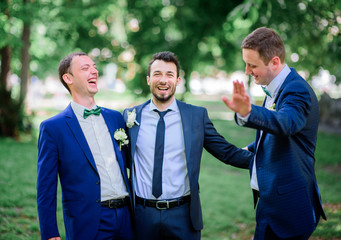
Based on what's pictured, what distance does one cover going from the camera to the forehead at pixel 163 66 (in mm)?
3361

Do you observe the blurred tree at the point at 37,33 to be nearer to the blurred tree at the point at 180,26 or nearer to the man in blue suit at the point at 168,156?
the blurred tree at the point at 180,26

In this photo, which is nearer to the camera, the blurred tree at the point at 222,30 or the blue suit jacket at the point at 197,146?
the blue suit jacket at the point at 197,146

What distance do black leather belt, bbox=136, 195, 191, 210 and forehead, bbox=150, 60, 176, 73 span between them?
1.25 meters

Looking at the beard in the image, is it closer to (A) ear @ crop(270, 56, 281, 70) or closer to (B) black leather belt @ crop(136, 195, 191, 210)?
(B) black leather belt @ crop(136, 195, 191, 210)

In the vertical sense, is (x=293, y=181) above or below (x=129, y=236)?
above

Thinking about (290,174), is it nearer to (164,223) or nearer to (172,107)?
(164,223)

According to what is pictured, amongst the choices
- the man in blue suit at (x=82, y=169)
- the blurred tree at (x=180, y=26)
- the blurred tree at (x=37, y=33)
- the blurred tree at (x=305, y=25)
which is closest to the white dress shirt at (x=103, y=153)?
the man in blue suit at (x=82, y=169)

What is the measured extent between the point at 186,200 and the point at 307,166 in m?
1.21

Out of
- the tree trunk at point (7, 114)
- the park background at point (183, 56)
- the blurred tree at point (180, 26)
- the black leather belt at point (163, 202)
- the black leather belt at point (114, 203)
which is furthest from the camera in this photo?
the tree trunk at point (7, 114)

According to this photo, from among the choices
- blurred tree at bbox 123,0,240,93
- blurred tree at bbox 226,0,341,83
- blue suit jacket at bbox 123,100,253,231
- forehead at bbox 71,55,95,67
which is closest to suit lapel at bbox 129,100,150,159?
blue suit jacket at bbox 123,100,253,231

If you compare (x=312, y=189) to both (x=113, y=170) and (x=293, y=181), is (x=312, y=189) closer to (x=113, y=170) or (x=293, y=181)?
(x=293, y=181)

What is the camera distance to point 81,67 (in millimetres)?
3195

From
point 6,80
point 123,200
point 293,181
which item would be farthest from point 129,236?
point 6,80

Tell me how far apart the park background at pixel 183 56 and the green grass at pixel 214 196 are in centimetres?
2
